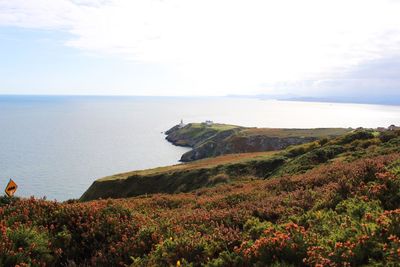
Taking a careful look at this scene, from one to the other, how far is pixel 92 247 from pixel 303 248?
238 inches

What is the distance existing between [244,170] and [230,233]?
118 feet

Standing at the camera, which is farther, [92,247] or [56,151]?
[56,151]

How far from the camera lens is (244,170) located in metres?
45.2

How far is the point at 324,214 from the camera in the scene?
33.4 ft

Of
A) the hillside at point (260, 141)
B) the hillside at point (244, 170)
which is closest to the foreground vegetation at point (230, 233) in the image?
the hillside at point (244, 170)

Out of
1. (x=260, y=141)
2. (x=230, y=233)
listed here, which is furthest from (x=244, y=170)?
(x=260, y=141)

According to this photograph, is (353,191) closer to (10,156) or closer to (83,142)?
(10,156)

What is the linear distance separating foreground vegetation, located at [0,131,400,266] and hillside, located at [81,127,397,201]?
Answer: 20.8 m

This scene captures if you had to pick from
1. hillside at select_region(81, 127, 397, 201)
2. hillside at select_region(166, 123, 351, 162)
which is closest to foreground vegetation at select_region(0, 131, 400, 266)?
hillside at select_region(81, 127, 397, 201)

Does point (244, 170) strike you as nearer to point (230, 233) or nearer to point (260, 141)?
point (230, 233)

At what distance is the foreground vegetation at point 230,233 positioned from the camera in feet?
23.6

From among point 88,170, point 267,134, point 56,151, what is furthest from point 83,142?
point 267,134

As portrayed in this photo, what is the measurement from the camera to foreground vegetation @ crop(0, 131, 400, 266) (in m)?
7.18

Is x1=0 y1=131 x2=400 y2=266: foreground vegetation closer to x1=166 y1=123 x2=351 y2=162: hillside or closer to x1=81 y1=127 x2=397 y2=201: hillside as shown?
x1=81 y1=127 x2=397 y2=201: hillside
